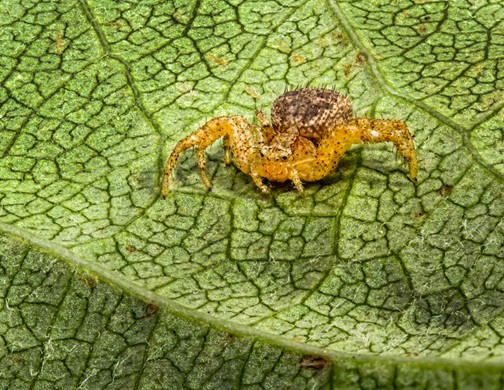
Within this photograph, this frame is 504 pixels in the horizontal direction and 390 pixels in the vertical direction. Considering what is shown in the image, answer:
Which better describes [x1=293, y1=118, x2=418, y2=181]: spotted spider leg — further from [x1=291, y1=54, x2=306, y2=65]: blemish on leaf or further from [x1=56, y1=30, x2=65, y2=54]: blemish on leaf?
[x1=56, y1=30, x2=65, y2=54]: blemish on leaf

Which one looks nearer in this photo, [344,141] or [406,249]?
[406,249]

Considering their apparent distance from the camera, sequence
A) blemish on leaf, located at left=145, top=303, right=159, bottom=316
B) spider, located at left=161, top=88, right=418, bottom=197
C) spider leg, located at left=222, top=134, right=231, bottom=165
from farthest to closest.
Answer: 1. spider leg, located at left=222, top=134, right=231, bottom=165
2. spider, located at left=161, top=88, right=418, bottom=197
3. blemish on leaf, located at left=145, top=303, right=159, bottom=316

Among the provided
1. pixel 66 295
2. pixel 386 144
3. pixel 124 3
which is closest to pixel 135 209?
pixel 66 295

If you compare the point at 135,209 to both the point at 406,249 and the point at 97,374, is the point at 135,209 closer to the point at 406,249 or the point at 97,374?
the point at 97,374

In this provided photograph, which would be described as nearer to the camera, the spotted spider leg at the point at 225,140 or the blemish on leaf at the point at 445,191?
the blemish on leaf at the point at 445,191

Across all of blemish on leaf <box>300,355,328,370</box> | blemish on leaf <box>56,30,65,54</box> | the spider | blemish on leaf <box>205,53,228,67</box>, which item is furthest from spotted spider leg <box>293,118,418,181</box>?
blemish on leaf <box>56,30,65,54</box>

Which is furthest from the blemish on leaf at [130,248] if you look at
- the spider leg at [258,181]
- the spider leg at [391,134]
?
the spider leg at [391,134]

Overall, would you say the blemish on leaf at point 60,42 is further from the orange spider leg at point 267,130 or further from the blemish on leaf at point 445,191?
the blemish on leaf at point 445,191

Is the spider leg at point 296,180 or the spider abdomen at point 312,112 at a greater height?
the spider abdomen at point 312,112
